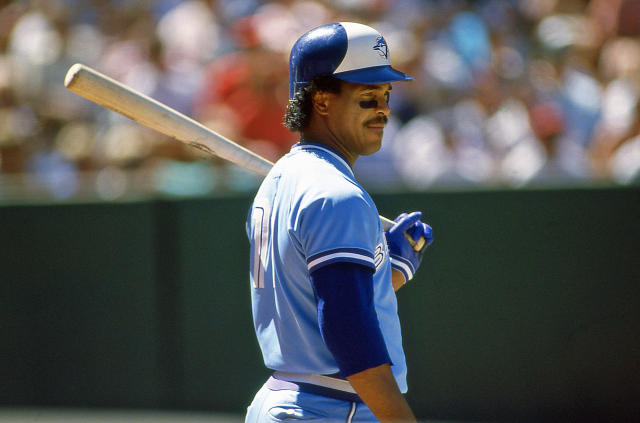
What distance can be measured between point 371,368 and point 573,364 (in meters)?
3.23

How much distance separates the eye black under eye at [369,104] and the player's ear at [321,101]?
95 mm

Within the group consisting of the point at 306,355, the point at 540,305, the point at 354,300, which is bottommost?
the point at 540,305

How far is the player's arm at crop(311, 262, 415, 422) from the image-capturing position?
2.02 m

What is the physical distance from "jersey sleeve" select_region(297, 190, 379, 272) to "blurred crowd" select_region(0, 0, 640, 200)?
3202 millimetres

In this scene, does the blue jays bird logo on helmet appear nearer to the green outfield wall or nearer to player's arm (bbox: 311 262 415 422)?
player's arm (bbox: 311 262 415 422)

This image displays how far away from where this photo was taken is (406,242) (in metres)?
2.78

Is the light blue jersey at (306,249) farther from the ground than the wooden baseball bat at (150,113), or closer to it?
closer to it

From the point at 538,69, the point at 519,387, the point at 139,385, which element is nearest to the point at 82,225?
the point at 139,385

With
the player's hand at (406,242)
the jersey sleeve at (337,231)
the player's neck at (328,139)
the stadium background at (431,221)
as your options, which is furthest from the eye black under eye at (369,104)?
the stadium background at (431,221)

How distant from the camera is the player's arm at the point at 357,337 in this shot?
2018 mm

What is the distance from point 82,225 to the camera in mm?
5785

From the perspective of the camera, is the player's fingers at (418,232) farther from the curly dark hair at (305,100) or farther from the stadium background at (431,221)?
the stadium background at (431,221)

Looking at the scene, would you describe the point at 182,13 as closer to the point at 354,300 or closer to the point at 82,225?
the point at 82,225

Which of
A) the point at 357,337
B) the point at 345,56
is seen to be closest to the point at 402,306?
the point at 345,56
